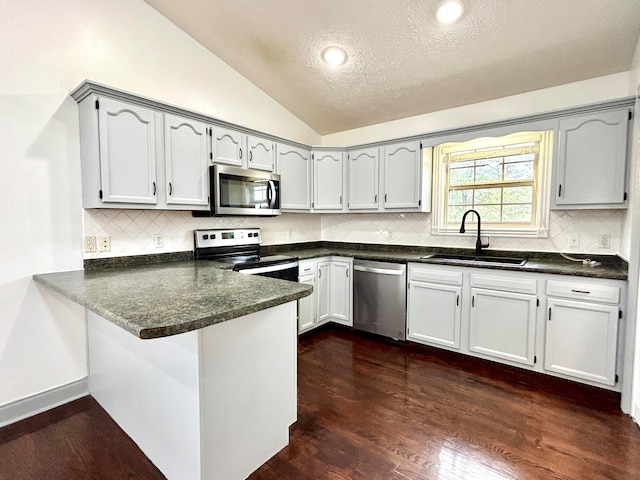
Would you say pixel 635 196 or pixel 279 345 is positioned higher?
pixel 635 196

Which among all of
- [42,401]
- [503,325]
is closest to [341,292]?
[503,325]

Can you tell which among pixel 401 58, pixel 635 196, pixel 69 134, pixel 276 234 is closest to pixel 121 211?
pixel 69 134

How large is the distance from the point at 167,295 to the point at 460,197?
3045 mm

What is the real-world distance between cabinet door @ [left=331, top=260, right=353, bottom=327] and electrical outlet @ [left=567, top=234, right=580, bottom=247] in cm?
203

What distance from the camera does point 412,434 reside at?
179 centimetres

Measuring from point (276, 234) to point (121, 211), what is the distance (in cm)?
169

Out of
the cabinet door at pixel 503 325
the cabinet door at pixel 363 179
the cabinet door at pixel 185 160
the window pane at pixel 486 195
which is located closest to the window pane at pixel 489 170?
the window pane at pixel 486 195

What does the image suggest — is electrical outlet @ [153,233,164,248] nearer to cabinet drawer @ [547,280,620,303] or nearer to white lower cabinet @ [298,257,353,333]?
white lower cabinet @ [298,257,353,333]

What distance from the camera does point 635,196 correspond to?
1.99 m

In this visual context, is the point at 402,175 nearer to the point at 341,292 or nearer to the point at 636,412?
the point at 341,292

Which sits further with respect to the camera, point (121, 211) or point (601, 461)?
point (121, 211)

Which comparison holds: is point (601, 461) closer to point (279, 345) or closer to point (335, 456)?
point (335, 456)

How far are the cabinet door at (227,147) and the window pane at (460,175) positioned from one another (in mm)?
2240

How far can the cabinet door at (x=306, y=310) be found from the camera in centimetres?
317
